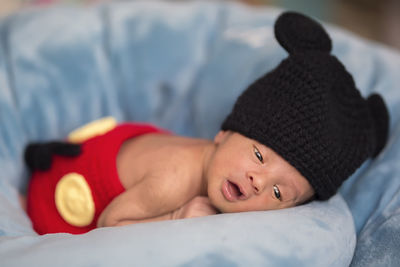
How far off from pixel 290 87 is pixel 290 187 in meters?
0.22

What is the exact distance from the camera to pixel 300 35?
1021 mm

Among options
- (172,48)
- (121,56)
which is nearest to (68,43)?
(121,56)

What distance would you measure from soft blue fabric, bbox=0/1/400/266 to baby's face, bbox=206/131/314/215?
2.3 inches

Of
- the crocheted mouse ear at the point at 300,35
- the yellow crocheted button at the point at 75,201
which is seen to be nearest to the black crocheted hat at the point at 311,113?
the crocheted mouse ear at the point at 300,35

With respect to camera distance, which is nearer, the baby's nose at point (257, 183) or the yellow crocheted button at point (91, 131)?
the baby's nose at point (257, 183)

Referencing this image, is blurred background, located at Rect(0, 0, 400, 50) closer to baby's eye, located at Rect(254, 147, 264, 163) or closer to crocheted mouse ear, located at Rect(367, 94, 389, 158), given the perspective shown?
crocheted mouse ear, located at Rect(367, 94, 389, 158)

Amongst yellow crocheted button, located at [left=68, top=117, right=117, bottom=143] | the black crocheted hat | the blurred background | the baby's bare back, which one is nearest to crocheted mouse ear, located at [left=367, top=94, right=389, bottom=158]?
the black crocheted hat

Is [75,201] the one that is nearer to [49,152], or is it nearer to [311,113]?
[49,152]

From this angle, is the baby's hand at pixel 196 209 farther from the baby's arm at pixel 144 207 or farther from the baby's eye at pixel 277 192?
the baby's eye at pixel 277 192

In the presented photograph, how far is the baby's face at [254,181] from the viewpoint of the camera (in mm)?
927

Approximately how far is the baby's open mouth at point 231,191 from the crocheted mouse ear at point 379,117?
0.39 m

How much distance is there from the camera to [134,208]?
3.20 ft

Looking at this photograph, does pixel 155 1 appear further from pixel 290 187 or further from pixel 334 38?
pixel 290 187

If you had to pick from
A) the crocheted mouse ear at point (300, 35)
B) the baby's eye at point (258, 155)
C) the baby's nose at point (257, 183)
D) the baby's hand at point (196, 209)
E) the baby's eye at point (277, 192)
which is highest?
the crocheted mouse ear at point (300, 35)
